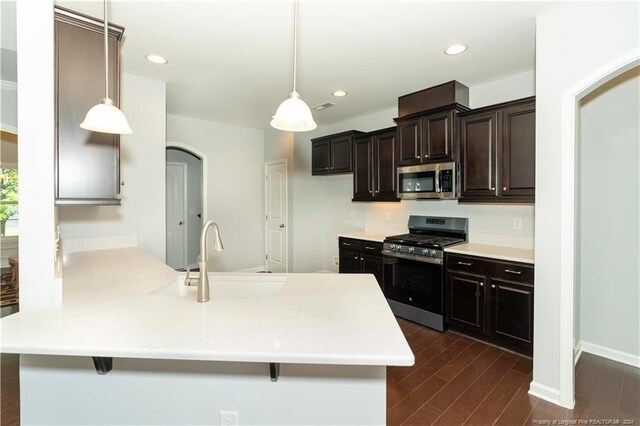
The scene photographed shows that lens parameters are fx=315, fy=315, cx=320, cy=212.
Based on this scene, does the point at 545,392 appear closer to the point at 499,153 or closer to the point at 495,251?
the point at 495,251

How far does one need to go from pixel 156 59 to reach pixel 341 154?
2602 mm

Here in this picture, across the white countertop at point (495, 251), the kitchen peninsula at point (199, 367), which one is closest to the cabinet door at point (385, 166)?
the white countertop at point (495, 251)

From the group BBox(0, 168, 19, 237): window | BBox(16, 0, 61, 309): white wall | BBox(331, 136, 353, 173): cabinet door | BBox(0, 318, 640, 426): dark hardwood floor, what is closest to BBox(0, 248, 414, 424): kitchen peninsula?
BBox(16, 0, 61, 309): white wall

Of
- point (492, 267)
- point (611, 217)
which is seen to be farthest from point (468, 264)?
point (611, 217)

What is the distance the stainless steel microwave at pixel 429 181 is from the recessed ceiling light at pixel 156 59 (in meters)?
2.67

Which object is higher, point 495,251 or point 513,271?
point 495,251

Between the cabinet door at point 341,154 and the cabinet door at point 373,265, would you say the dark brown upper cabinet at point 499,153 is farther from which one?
the cabinet door at point 341,154

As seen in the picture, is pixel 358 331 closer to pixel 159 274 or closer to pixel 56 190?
pixel 159 274

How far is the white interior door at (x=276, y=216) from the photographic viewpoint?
5473 millimetres

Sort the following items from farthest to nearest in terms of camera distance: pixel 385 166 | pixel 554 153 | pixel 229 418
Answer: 1. pixel 385 166
2. pixel 554 153
3. pixel 229 418

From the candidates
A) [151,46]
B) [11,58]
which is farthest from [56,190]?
[11,58]

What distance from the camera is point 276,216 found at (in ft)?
18.6

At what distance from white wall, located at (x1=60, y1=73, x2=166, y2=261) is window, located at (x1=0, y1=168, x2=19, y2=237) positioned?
1.82 m

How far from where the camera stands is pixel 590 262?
2.78m
